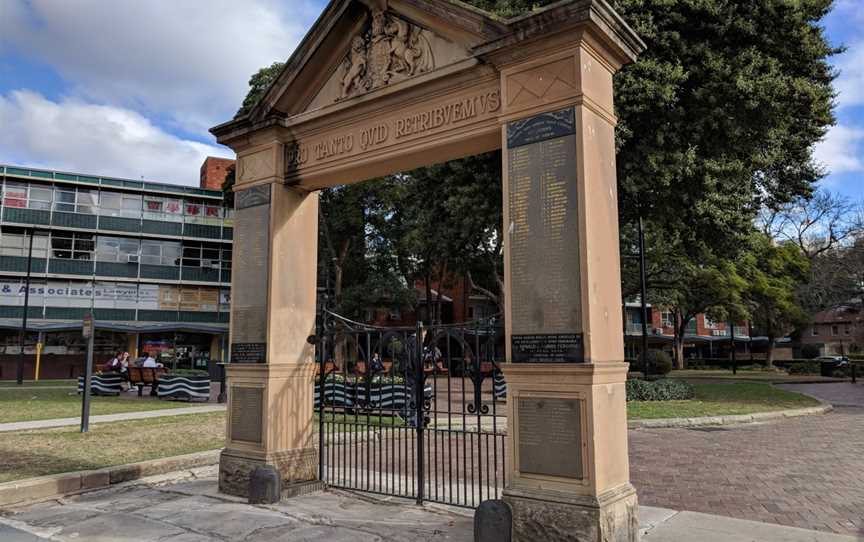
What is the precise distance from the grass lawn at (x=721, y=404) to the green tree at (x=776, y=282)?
665 inches

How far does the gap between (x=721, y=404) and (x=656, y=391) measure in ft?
5.73

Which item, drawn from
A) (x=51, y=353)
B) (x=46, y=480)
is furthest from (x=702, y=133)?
(x=51, y=353)

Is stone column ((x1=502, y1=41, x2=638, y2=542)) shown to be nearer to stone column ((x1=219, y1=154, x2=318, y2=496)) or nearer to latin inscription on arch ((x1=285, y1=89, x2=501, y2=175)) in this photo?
latin inscription on arch ((x1=285, y1=89, x2=501, y2=175))

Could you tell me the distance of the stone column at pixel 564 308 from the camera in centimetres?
529

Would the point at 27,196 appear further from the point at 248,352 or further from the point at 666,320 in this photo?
the point at 666,320

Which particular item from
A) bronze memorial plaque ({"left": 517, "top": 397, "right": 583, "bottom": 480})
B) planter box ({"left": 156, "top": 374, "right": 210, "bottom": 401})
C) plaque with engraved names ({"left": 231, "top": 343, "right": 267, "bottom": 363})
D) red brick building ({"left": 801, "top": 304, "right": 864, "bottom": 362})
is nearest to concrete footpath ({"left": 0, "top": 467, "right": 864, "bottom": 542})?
bronze memorial plaque ({"left": 517, "top": 397, "right": 583, "bottom": 480})

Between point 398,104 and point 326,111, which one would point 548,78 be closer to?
point 398,104

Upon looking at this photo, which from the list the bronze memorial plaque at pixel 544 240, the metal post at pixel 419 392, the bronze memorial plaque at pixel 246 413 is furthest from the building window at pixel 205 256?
the bronze memorial plaque at pixel 544 240

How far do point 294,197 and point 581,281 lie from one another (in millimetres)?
4474

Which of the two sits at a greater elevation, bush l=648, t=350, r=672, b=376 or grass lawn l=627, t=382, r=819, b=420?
bush l=648, t=350, r=672, b=376

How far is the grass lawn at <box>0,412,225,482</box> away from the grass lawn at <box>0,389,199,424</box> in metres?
3.00

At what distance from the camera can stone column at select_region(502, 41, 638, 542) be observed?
5293mm

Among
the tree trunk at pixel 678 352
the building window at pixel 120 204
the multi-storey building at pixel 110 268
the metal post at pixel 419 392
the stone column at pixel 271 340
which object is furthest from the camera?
the tree trunk at pixel 678 352

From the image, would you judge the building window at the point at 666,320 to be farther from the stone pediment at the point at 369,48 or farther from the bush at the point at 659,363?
the stone pediment at the point at 369,48
